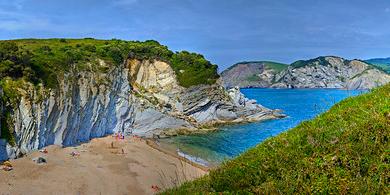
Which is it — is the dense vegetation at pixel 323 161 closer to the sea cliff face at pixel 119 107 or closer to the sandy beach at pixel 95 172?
the sandy beach at pixel 95 172

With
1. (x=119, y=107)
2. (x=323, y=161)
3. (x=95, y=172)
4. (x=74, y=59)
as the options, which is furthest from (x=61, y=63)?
(x=323, y=161)

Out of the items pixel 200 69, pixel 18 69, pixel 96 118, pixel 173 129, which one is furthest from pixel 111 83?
pixel 200 69

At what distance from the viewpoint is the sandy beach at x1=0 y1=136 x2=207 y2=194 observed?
2494cm

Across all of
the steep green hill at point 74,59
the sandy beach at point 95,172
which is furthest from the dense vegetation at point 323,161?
the steep green hill at point 74,59

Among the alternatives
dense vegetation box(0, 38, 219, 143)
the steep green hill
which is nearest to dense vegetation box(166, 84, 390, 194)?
dense vegetation box(0, 38, 219, 143)

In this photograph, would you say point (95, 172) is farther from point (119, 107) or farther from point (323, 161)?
point (323, 161)

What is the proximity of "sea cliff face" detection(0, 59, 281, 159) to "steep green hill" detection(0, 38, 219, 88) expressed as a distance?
1294mm

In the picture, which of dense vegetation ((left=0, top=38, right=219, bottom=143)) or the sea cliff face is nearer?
the sea cliff face

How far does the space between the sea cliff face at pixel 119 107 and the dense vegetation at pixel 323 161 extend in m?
27.8

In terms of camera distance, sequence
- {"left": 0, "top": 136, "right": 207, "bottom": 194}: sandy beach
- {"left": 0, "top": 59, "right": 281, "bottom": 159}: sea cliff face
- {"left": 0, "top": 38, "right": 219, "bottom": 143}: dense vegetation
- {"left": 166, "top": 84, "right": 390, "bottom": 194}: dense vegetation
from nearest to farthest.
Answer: {"left": 166, "top": 84, "right": 390, "bottom": 194}: dense vegetation
{"left": 0, "top": 136, "right": 207, "bottom": 194}: sandy beach
{"left": 0, "top": 59, "right": 281, "bottom": 159}: sea cliff face
{"left": 0, "top": 38, "right": 219, "bottom": 143}: dense vegetation

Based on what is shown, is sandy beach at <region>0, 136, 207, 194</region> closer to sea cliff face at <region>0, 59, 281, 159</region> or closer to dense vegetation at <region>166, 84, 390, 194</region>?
sea cliff face at <region>0, 59, 281, 159</region>

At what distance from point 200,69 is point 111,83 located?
2213cm

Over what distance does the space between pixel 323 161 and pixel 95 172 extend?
25.4m

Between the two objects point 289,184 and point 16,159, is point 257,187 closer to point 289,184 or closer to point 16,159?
point 289,184
